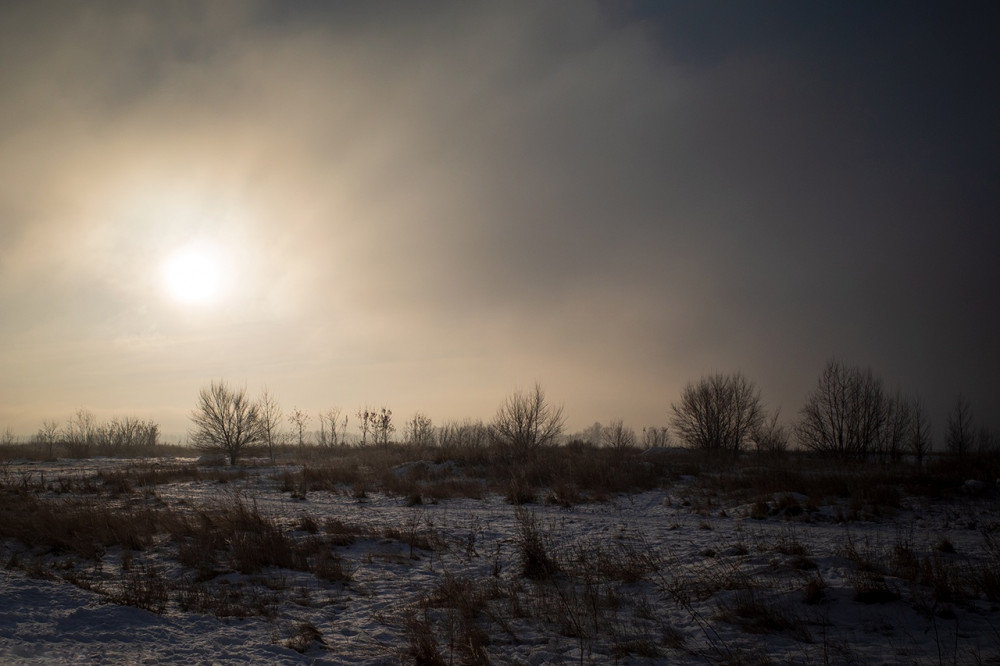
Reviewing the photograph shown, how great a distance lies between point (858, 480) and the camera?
50.5ft

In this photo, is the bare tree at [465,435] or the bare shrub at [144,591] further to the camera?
the bare tree at [465,435]

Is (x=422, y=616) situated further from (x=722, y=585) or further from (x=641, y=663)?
(x=722, y=585)

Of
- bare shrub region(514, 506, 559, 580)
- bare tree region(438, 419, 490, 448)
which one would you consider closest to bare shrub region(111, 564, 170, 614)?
bare shrub region(514, 506, 559, 580)

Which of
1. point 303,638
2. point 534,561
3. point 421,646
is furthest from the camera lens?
point 534,561

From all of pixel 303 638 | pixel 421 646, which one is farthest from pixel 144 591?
pixel 421 646

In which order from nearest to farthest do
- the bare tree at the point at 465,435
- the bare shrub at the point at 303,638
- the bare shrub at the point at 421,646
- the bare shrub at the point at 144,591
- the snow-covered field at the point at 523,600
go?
the bare shrub at the point at 421,646, the snow-covered field at the point at 523,600, the bare shrub at the point at 303,638, the bare shrub at the point at 144,591, the bare tree at the point at 465,435

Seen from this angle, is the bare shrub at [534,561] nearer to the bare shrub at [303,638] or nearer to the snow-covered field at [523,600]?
the snow-covered field at [523,600]

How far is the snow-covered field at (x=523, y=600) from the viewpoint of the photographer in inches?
179

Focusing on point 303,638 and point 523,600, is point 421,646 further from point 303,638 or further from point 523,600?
point 523,600

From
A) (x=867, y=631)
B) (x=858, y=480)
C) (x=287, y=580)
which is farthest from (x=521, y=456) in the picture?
(x=867, y=631)

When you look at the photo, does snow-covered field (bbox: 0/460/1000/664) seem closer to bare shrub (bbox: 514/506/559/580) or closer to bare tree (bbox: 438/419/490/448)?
bare shrub (bbox: 514/506/559/580)

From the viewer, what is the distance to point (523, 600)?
238 inches

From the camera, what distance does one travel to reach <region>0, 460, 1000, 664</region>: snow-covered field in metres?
4.54

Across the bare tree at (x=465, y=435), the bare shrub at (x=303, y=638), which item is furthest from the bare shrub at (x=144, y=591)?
the bare tree at (x=465, y=435)
